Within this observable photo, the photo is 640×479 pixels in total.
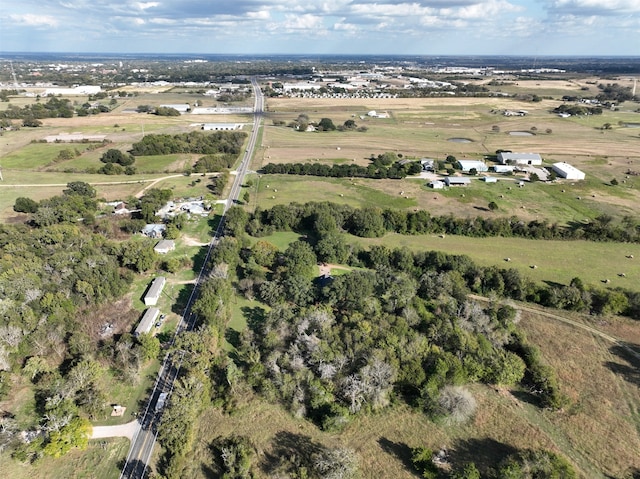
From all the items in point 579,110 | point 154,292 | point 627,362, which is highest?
point 579,110

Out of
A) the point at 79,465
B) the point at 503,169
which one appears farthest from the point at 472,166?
the point at 79,465

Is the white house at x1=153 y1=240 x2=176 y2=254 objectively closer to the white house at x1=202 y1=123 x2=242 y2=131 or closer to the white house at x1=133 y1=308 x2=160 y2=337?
the white house at x1=133 y1=308 x2=160 y2=337

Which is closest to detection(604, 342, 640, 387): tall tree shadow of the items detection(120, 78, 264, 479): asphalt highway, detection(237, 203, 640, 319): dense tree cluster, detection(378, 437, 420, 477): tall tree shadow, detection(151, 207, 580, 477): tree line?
detection(151, 207, 580, 477): tree line

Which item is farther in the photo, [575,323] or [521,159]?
[521,159]

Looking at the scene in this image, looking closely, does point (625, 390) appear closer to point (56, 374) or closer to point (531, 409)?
point (531, 409)

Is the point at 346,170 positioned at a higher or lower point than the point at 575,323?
higher

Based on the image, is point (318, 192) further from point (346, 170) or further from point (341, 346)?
point (341, 346)

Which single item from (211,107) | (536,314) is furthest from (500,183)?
(211,107)
